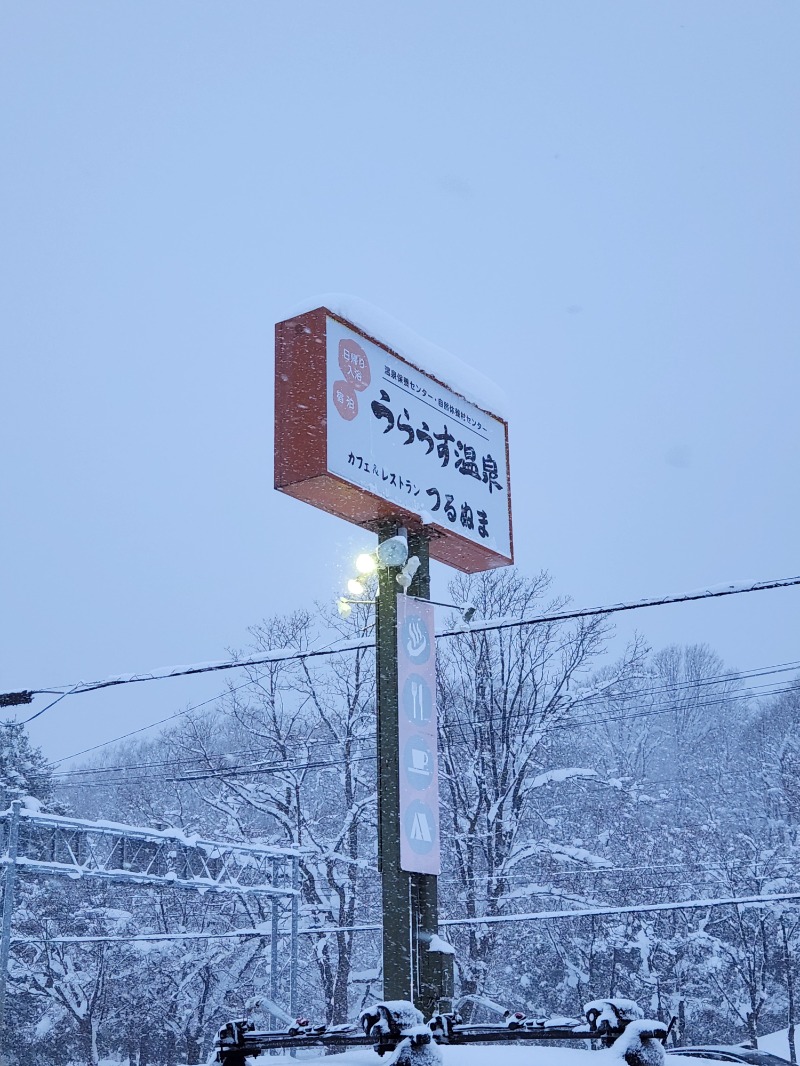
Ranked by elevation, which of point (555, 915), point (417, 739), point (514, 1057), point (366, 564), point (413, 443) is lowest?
point (555, 915)

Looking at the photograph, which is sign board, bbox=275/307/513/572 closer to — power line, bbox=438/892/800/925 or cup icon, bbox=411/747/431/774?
cup icon, bbox=411/747/431/774

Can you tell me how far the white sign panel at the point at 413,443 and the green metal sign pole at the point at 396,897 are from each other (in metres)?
1.34

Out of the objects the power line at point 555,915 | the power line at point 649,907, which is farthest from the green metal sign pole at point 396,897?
the power line at point 649,907

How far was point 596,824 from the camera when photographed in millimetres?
31594

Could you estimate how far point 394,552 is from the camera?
440 inches

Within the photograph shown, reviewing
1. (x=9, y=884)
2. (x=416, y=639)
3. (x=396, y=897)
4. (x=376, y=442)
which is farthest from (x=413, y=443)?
(x=9, y=884)

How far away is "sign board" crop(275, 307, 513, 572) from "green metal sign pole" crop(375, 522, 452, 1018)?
122 cm

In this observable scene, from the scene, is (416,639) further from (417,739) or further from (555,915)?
(555,915)

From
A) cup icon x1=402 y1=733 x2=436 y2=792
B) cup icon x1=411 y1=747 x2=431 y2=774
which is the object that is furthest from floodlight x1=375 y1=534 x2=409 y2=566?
cup icon x1=411 y1=747 x2=431 y2=774

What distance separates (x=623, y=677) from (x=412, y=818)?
19.0m

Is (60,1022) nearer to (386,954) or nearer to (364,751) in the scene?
(364,751)

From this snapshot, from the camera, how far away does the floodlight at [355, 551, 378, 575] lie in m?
11.4

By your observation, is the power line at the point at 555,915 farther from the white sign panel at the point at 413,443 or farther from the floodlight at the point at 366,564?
the floodlight at the point at 366,564

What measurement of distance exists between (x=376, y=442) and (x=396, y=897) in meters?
4.50
